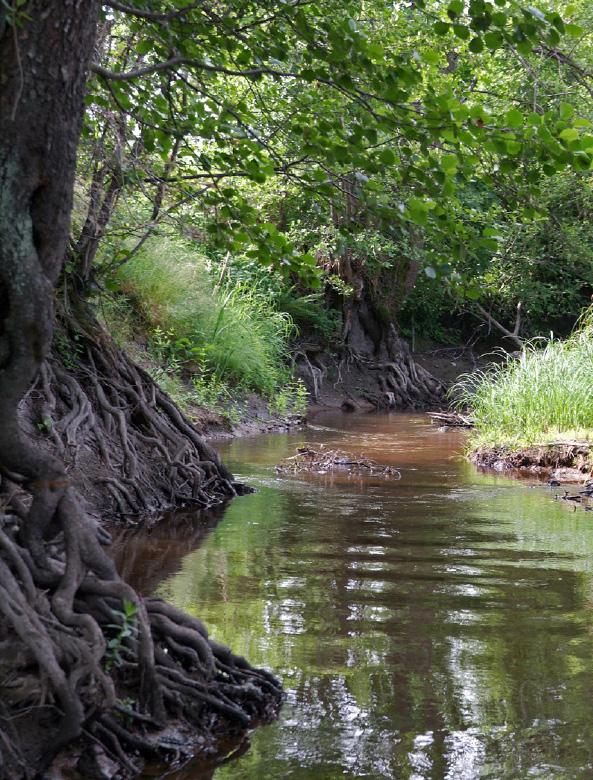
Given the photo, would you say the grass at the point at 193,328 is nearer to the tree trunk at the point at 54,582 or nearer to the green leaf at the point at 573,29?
the tree trunk at the point at 54,582

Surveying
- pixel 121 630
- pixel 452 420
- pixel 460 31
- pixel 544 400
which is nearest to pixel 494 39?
pixel 460 31

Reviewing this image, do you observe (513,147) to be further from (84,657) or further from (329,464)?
(329,464)

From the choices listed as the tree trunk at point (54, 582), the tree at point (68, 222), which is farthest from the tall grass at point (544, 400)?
the tree trunk at point (54, 582)

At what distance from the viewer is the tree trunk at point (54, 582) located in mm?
3484

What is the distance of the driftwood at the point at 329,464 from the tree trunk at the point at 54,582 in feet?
24.4

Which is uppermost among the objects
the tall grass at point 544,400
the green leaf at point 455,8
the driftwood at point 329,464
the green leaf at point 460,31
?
the green leaf at point 455,8

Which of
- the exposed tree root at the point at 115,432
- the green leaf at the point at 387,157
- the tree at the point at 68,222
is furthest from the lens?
the exposed tree root at the point at 115,432

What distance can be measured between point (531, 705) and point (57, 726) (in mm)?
1945

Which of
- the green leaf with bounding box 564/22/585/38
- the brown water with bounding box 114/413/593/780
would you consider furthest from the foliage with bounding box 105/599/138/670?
the green leaf with bounding box 564/22/585/38

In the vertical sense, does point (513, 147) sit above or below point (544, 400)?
above

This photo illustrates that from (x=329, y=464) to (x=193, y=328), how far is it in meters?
6.07

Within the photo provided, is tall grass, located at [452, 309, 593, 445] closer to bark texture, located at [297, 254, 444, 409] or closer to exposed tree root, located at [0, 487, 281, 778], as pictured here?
bark texture, located at [297, 254, 444, 409]

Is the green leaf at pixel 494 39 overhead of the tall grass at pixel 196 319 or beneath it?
overhead

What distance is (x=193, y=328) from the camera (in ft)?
57.5
